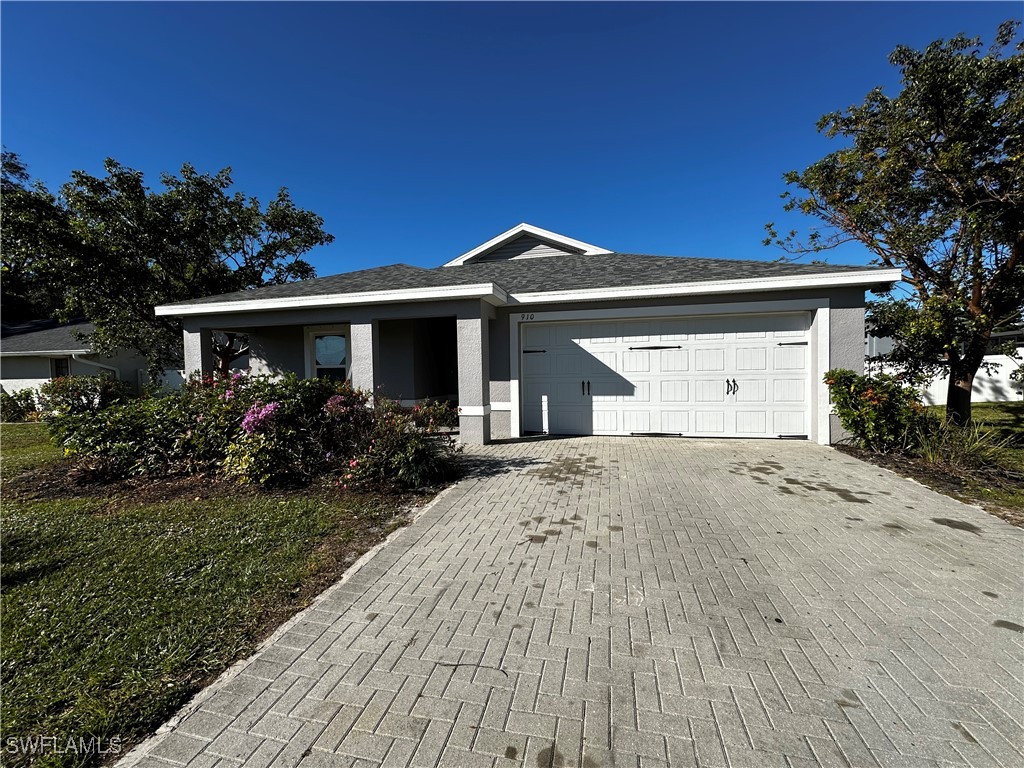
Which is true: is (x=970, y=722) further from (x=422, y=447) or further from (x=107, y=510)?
(x=107, y=510)

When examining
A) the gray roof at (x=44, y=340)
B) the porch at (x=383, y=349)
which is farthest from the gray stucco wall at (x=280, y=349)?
the gray roof at (x=44, y=340)

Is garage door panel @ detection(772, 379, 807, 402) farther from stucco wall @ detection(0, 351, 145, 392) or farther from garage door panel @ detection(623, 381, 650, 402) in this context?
stucco wall @ detection(0, 351, 145, 392)

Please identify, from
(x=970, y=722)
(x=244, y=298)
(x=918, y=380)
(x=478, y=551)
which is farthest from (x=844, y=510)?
(x=244, y=298)

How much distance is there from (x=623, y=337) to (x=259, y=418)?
6.92m

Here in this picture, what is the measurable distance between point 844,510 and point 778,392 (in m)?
4.39

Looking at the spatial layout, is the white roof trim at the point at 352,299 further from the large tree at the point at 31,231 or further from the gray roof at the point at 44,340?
the gray roof at the point at 44,340

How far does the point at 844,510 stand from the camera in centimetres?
434

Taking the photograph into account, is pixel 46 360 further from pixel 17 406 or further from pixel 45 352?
pixel 17 406

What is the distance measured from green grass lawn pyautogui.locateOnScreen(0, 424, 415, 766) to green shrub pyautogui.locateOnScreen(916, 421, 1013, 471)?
782 centimetres

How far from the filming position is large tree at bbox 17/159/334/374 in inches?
489

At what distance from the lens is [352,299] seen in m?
8.52

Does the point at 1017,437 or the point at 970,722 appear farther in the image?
the point at 1017,437

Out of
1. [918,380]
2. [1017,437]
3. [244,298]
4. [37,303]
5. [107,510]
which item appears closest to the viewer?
[107,510]

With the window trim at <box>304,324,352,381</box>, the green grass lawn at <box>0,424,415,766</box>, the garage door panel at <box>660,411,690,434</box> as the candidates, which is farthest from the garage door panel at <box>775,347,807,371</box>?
Result: the window trim at <box>304,324,352,381</box>
